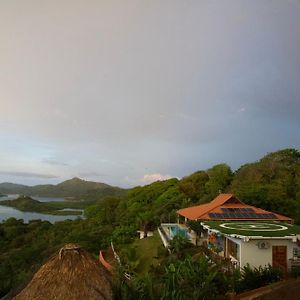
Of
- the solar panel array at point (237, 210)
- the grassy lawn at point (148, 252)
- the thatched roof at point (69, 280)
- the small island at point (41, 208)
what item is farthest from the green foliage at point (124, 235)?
the small island at point (41, 208)

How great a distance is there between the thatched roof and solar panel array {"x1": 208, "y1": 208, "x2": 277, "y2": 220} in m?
15.3

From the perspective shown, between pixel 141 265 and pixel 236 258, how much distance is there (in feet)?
25.6

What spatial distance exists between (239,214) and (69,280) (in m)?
16.7

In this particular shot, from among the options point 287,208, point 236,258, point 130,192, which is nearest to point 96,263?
point 236,258

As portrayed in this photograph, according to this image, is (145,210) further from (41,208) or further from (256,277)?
(41,208)

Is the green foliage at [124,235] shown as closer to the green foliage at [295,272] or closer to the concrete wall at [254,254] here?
the concrete wall at [254,254]

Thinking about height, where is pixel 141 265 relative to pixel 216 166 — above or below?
below

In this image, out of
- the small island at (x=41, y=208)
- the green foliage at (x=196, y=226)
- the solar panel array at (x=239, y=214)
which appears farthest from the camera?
the small island at (x=41, y=208)

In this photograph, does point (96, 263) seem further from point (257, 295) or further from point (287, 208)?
point (287, 208)

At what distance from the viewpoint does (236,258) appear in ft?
52.2

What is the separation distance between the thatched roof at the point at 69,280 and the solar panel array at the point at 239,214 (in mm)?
15278

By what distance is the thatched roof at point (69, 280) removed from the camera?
7160 mm

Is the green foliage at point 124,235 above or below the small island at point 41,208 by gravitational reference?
below

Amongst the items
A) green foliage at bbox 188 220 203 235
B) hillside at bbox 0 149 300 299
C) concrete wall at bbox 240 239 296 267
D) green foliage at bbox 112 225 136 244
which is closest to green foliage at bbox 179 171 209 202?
hillside at bbox 0 149 300 299
